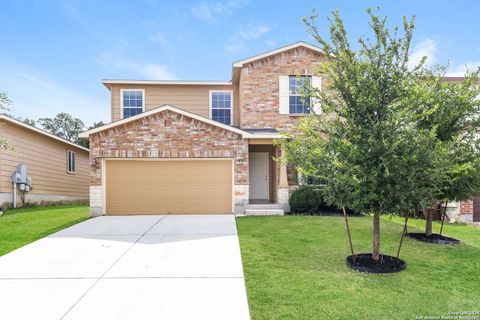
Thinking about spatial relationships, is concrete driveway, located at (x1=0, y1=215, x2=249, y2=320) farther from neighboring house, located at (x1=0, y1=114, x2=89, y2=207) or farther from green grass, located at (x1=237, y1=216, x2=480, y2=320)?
neighboring house, located at (x1=0, y1=114, x2=89, y2=207)

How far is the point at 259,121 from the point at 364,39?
8068mm

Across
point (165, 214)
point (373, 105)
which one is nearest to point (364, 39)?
point (373, 105)

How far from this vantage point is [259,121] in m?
13.2

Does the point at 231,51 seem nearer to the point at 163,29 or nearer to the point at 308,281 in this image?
the point at 163,29

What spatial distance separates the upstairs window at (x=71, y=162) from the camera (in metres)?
18.1

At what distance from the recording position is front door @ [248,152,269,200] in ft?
45.5

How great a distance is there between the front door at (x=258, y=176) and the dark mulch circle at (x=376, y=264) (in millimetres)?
7975

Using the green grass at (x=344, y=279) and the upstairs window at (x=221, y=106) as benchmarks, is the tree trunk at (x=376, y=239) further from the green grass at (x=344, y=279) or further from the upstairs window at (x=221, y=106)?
the upstairs window at (x=221, y=106)

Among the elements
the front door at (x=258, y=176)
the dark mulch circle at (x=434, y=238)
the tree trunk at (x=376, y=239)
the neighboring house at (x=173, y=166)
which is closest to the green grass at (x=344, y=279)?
the dark mulch circle at (x=434, y=238)

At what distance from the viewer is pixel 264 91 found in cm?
A: 1329

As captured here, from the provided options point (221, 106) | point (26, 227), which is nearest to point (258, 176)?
point (221, 106)

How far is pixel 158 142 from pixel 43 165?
8412mm

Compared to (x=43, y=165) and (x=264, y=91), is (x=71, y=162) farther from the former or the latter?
(x=264, y=91)

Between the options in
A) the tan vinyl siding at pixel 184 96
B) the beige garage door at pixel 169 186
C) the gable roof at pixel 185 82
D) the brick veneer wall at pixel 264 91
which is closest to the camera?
the beige garage door at pixel 169 186
